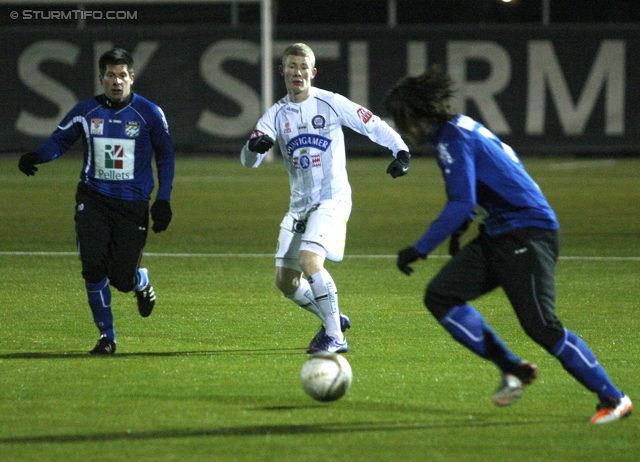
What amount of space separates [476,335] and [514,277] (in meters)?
0.35

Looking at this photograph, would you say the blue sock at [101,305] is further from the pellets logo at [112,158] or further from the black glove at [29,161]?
the black glove at [29,161]

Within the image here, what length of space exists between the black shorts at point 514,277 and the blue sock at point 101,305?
104 inches

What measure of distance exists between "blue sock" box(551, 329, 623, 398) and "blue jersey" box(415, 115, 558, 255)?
0.57 metres

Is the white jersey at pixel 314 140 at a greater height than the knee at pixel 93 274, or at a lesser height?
greater

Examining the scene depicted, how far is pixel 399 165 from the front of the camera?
283 inches

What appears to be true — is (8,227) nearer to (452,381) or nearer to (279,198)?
(279,198)

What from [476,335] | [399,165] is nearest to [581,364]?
[476,335]

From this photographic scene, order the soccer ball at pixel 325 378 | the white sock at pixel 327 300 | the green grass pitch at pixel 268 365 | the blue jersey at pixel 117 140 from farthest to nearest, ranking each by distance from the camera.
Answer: the blue jersey at pixel 117 140 → the white sock at pixel 327 300 → the soccer ball at pixel 325 378 → the green grass pitch at pixel 268 365

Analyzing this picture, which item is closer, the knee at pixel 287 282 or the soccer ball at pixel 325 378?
the soccer ball at pixel 325 378

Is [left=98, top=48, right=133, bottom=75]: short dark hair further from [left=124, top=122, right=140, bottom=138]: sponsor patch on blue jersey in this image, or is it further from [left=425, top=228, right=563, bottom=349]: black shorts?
[left=425, top=228, right=563, bottom=349]: black shorts

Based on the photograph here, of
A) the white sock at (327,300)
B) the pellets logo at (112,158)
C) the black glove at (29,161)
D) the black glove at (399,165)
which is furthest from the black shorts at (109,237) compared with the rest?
the black glove at (399,165)

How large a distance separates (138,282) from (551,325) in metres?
3.26

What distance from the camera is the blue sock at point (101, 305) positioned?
23.6 ft

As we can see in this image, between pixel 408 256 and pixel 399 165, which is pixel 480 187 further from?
pixel 399 165
